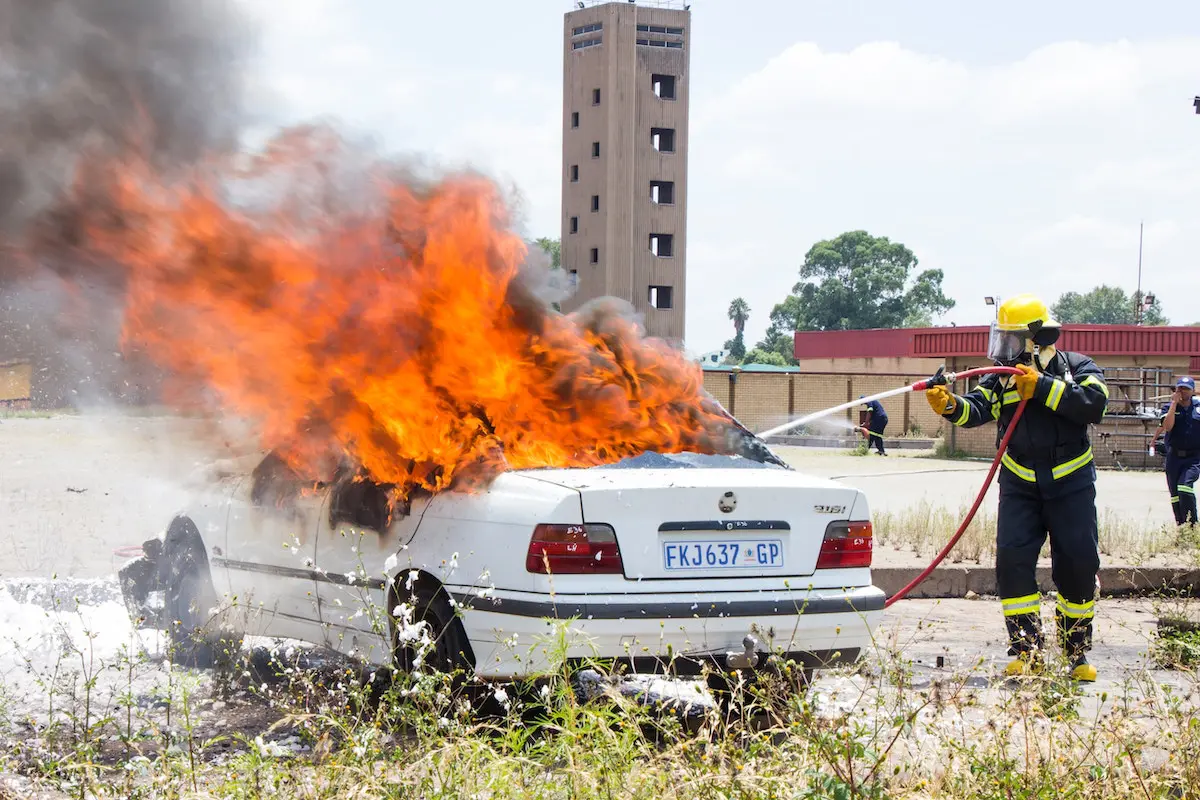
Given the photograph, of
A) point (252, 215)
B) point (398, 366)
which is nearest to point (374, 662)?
point (398, 366)

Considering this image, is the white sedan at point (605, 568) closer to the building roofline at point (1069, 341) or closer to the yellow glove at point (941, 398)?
the yellow glove at point (941, 398)

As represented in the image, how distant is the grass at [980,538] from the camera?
33.1ft

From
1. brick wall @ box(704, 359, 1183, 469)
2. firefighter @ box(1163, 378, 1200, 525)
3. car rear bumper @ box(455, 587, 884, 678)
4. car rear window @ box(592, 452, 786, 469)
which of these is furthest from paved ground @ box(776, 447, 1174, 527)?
brick wall @ box(704, 359, 1183, 469)

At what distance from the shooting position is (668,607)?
4855 mm

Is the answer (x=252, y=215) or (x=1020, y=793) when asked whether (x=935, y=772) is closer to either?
(x=1020, y=793)

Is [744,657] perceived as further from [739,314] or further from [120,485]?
[739,314]

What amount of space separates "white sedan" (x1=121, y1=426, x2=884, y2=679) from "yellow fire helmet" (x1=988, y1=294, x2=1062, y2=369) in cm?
195

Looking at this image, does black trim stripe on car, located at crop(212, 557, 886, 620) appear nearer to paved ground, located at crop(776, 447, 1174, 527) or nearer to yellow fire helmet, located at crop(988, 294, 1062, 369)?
yellow fire helmet, located at crop(988, 294, 1062, 369)

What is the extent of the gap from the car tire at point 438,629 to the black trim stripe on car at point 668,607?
10 centimetres

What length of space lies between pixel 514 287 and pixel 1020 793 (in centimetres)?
354

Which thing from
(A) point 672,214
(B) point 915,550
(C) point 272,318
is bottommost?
(B) point 915,550

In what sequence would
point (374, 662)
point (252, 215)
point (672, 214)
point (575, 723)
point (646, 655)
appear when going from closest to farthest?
point (575, 723), point (646, 655), point (374, 662), point (252, 215), point (672, 214)

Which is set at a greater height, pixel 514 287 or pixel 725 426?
pixel 514 287

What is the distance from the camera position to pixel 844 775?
335 centimetres
